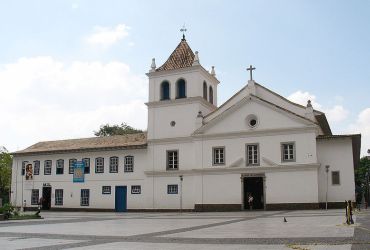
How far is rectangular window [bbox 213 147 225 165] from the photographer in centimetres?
3663

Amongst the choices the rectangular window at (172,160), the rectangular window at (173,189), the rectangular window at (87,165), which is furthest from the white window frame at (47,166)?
the rectangular window at (173,189)

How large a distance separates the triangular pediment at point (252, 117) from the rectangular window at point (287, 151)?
4.34ft

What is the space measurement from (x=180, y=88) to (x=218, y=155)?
7186 millimetres

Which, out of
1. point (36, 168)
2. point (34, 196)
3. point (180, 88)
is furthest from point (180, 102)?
point (34, 196)

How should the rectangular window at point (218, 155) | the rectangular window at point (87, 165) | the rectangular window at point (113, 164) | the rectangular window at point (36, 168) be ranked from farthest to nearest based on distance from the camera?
the rectangular window at point (36, 168)
the rectangular window at point (87, 165)
the rectangular window at point (113, 164)
the rectangular window at point (218, 155)

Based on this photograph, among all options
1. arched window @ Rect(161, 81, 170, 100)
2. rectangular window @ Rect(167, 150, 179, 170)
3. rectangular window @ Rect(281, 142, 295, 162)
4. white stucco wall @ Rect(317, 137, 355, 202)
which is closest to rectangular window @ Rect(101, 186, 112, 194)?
rectangular window @ Rect(167, 150, 179, 170)

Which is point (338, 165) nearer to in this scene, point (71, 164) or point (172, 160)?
point (172, 160)

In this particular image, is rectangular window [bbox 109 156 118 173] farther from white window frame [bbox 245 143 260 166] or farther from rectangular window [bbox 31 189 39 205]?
white window frame [bbox 245 143 260 166]

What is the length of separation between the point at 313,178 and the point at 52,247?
25.0 m

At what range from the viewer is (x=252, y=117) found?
118 ft

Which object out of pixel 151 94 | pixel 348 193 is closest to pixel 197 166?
pixel 151 94

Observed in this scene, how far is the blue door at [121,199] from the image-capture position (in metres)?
40.8

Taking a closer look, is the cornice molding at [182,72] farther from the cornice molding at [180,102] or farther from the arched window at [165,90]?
the cornice molding at [180,102]

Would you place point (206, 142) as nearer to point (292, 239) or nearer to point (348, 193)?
point (348, 193)
